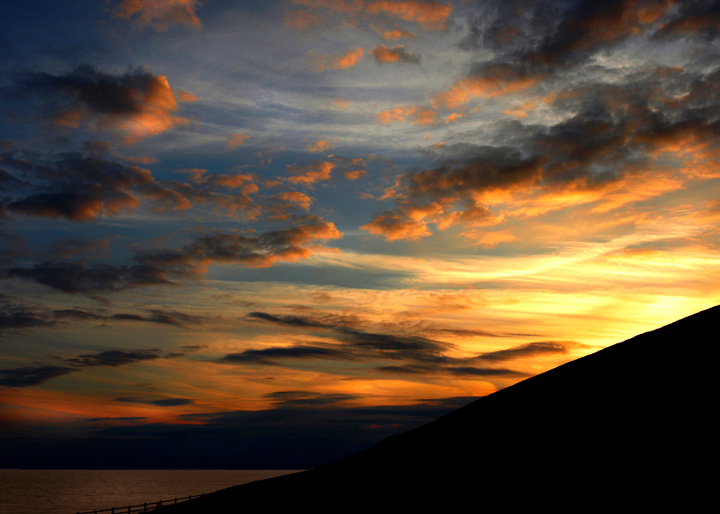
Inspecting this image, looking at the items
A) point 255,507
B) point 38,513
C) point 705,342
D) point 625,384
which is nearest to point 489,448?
point 625,384

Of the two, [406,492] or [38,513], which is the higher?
[406,492]

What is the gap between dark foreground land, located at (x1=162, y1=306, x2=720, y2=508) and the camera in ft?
42.6

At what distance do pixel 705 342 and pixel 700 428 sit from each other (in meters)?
5.69

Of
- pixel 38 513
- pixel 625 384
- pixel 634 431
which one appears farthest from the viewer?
pixel 38 513

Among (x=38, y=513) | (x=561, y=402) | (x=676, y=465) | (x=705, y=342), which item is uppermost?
(x=705, y=342)

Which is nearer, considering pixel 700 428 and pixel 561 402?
pixel 700 428

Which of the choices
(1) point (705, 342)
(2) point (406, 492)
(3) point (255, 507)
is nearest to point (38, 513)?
(3) point (255, 507)

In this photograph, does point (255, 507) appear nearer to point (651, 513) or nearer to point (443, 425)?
point (443, 425)

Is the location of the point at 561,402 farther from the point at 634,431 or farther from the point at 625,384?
the point at 634,431

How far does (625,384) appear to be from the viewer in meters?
17.9

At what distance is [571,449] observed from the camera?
15.7m

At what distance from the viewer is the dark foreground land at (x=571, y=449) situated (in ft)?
42.6

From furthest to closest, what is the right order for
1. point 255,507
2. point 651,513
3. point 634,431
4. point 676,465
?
point 255,507 → point 634,431 → point 676,465 → point 651,513

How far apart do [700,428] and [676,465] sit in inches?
62.4
